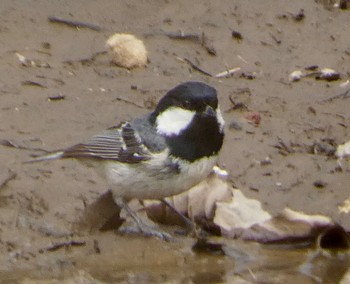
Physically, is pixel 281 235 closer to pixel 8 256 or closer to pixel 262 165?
pixel 262 165

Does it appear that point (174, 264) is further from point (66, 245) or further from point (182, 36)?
point (182, 36)

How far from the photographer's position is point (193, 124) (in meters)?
7.24

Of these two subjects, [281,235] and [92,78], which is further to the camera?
[92,78]

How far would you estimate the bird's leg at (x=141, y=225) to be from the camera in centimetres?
737

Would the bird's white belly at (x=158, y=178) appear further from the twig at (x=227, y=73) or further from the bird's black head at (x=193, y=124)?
the twig at (x=227, y=73)

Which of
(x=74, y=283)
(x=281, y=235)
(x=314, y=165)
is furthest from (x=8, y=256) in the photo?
(x=314, y=165)

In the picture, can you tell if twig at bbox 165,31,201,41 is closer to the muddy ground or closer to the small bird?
the muddy ground

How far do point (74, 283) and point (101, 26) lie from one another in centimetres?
348

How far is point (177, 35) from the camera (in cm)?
973

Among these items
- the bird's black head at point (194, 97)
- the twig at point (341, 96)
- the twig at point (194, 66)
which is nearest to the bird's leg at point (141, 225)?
the bird's black head at point (194, 97)

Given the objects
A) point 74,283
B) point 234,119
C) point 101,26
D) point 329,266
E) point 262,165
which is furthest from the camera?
Answer: point 101,26

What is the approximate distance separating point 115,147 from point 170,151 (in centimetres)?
49

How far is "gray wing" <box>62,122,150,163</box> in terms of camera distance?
7.32 m

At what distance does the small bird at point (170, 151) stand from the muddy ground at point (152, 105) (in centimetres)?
31
